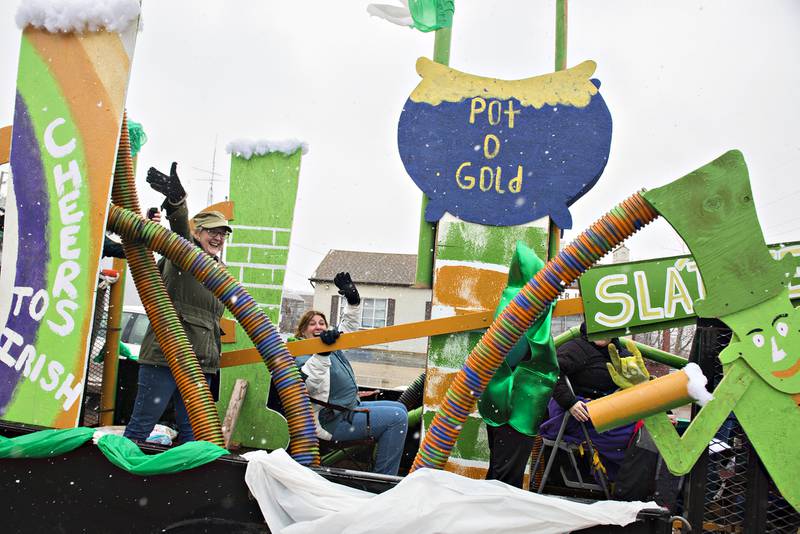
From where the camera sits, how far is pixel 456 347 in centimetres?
361

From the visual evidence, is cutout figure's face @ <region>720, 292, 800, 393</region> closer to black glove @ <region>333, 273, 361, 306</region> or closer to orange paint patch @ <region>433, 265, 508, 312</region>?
orange paint patch @ <region>433, 265, 508, 312</region>

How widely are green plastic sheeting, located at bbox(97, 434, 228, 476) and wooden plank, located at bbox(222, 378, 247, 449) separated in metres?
2.04

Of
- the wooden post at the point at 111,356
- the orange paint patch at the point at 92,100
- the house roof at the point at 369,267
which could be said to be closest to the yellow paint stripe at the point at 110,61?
the orange paint patch at the point at 92,100

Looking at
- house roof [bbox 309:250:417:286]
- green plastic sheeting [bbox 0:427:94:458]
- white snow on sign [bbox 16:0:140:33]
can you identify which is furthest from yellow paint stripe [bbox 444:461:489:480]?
house roof [bbox 309:250:417:286]

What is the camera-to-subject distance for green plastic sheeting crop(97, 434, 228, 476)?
2455mm

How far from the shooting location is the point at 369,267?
78.7 ft

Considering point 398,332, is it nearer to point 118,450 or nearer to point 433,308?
point 433,308

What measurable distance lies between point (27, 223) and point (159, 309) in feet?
2.09

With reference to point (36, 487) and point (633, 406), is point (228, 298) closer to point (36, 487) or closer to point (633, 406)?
point (36, 487)

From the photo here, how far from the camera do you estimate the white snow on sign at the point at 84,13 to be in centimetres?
275

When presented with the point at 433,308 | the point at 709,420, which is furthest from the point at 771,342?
the point at 433,308

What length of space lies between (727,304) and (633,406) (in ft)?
1.52

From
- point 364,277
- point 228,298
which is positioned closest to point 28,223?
point 228,298

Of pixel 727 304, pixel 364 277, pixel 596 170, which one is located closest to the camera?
pixel 727 304
